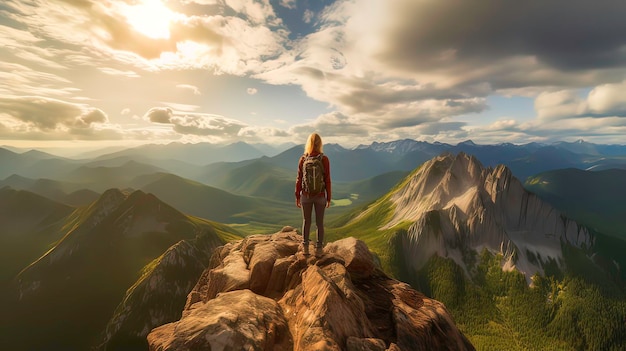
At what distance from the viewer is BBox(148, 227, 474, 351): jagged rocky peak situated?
10.1 m

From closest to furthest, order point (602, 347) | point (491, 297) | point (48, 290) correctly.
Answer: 1. point (48, 290)
2. point (602, 347)
3. point (491, 297)

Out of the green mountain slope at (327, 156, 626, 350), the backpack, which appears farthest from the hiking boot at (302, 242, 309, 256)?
the green mountain slope at (327, 156, 626, 350)

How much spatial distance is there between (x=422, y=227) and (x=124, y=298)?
566 feet

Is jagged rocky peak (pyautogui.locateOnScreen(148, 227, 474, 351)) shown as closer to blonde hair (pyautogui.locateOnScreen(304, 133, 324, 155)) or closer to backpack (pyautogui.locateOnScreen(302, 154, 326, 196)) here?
backpack (pyautogui.locateOnScreen(302, 154, 326, 196))

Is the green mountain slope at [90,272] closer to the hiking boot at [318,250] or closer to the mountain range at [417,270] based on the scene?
the mountain range at [417,270]

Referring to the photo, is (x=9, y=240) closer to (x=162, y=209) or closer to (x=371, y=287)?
(x=162, y=209)

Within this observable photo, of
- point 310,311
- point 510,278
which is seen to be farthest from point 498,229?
point 310,311

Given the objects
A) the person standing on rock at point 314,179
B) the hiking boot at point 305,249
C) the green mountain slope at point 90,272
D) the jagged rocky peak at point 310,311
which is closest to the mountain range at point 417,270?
the green mountain slope at point 90,272

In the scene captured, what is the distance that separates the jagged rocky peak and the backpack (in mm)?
4814

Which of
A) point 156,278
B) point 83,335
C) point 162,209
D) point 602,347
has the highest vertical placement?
point 162,209

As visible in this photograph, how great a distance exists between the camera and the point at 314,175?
1630 centimetres

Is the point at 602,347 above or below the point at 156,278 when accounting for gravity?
below

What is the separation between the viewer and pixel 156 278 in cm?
10369

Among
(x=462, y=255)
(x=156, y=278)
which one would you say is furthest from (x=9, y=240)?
(x=462, y=255)
